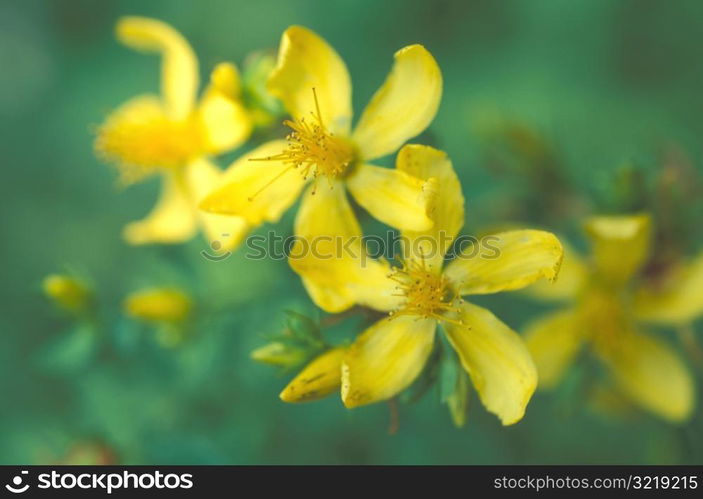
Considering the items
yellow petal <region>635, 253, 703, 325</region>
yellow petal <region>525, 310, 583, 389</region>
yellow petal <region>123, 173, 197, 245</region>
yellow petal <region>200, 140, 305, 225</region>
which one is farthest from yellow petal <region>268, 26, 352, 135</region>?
yellow petal <region>635, 253, 703, 325</region>

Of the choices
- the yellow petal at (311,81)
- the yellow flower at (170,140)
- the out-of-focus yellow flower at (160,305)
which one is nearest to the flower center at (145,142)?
the yellow flower at (170,140)

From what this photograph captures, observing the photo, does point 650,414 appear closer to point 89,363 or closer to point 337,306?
point 337,306

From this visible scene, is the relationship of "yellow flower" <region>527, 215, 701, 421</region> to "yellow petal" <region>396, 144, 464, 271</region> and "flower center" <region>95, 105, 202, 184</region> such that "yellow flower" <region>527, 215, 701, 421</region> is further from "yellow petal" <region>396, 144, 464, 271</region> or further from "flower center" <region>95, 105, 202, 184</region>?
"flower center" <region>95, 105, 202, 184</region>

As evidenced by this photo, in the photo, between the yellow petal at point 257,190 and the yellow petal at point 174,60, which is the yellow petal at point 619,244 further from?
the yellow petal at point 174,60

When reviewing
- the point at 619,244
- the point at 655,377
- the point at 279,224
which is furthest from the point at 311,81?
the point at 655,377

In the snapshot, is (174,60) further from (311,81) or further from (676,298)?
(676,298)
